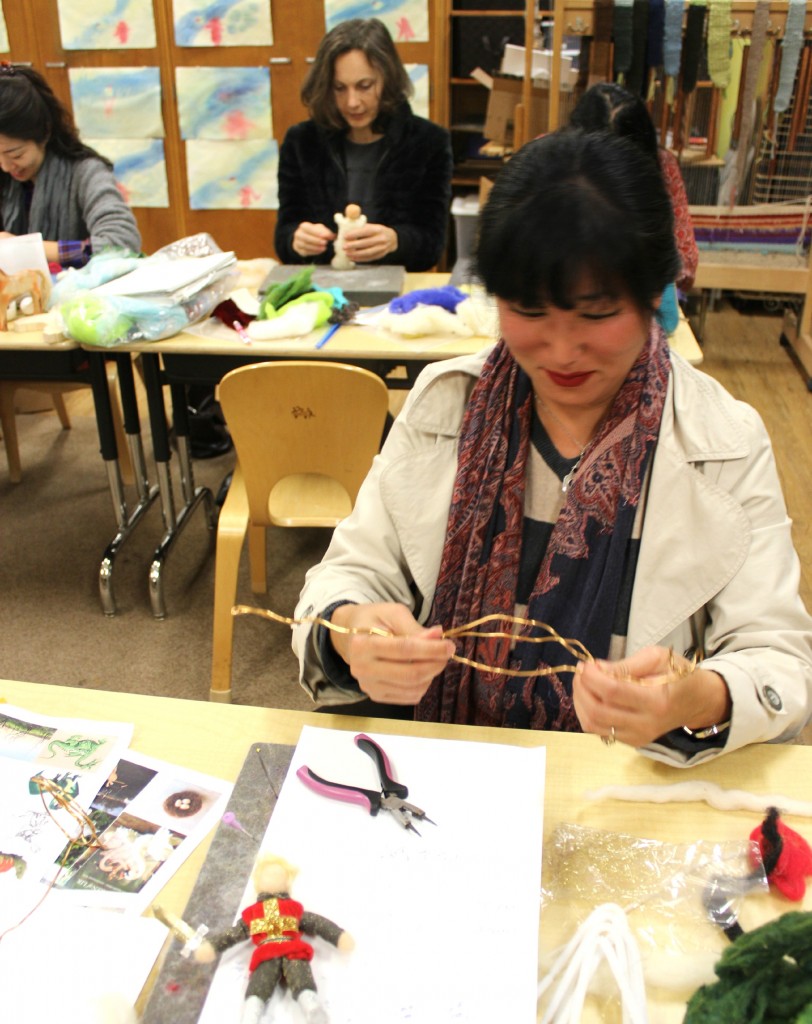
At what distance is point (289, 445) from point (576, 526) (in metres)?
1.03

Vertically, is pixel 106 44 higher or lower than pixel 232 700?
higher

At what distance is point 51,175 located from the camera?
2955 millimetres

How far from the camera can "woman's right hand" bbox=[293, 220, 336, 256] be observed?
2.85m

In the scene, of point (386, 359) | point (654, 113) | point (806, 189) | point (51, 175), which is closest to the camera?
point (386, 359)

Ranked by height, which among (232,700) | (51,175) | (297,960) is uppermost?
(51,175)

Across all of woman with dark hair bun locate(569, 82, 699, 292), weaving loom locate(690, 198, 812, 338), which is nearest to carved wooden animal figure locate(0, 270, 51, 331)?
woman with dark hair bun locate(569, 82, 699, 292)

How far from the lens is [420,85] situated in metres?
4.54

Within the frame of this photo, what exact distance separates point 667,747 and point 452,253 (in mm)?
4548

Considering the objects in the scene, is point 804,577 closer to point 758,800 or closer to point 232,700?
point 232,700

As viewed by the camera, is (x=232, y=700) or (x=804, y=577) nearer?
(x=232, y=700)

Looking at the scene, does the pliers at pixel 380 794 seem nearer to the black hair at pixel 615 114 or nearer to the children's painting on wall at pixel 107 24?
the black hair at pixel 615 114

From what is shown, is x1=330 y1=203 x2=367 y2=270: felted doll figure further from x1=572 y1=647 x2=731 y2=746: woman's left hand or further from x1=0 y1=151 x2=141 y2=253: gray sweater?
x1=572 y1=647 x2=731 y2=746: woman's left hand

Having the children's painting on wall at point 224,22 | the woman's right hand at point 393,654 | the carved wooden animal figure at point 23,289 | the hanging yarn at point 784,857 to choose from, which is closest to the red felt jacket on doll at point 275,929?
the woman's right hand at point 393,654

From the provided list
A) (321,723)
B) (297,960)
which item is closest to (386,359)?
(321,723)
